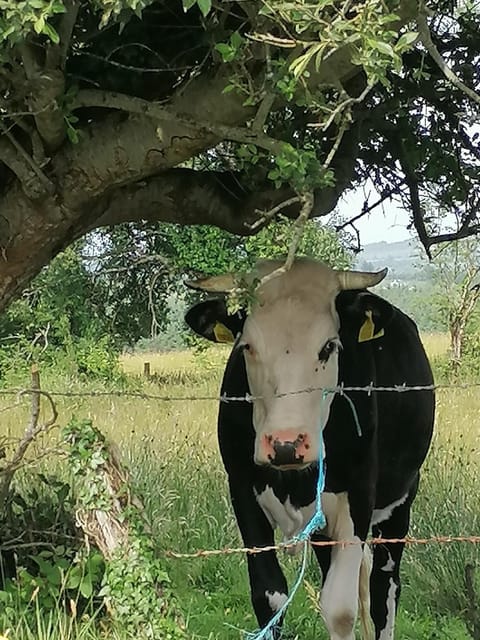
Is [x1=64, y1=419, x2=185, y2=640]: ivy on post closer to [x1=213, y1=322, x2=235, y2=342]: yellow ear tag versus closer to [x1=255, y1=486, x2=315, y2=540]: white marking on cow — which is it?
[x1=255, y1=486, x2=315, y2=540]: white marking on cow

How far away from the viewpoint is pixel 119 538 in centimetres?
392

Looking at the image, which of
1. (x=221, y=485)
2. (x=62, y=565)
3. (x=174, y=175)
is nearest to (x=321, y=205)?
(x=174, y=175)

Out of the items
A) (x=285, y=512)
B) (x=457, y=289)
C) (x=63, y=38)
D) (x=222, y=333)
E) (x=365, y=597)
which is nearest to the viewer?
(x=63, y=38)

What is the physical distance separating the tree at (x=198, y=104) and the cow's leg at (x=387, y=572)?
6.66 ft

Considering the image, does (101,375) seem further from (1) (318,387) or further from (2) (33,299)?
(1) (318,387)

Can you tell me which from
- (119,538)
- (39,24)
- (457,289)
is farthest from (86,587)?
(457,289)

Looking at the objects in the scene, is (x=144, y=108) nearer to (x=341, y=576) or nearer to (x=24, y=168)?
(x=24, y=168)

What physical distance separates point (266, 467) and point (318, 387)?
51 cm

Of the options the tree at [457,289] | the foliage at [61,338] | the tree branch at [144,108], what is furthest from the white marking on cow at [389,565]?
the tree at [457,289]

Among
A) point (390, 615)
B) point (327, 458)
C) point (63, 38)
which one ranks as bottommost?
point (390, 615)

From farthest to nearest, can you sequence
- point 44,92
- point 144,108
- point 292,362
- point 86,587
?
point 292,362 < point 86,587 < point 144,108 < point 44,92

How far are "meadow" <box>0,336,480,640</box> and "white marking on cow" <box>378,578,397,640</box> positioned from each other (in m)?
0.14

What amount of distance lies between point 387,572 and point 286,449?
2.06m

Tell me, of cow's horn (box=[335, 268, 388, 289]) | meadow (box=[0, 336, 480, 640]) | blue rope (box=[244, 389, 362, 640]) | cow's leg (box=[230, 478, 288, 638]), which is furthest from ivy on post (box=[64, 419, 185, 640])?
cow's horn (box=[335, 268, 388, 289])
